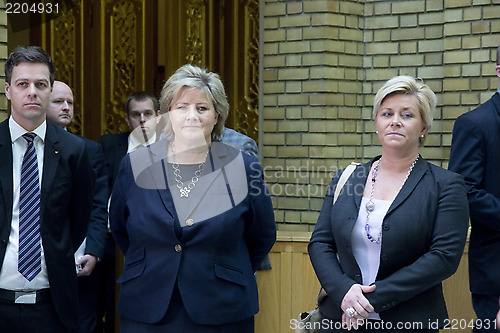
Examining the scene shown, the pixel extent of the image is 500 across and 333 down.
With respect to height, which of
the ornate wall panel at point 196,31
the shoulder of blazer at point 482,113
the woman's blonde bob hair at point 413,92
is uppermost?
the ornate wall panel at point 196,31

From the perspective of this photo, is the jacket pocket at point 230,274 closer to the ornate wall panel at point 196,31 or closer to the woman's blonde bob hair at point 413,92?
the woman's blonde bob hair at point 413,92

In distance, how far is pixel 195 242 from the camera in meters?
3.44

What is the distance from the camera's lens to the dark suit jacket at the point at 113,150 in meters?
6.31

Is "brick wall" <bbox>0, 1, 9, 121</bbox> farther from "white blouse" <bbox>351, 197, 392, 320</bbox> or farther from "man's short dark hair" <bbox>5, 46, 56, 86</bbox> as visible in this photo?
"white blouse" <bbox>351, 197, 392, 320</bbox>

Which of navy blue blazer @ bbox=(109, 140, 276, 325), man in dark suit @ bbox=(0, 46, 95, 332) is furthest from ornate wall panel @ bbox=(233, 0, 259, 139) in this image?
navy blue blazer @ bbox=(109, 140, 276, 325)

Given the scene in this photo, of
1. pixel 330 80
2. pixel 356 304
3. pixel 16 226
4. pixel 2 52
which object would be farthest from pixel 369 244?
pixel 330 80

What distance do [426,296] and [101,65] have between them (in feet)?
19.3

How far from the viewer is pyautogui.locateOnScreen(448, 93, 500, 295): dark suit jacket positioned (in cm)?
397

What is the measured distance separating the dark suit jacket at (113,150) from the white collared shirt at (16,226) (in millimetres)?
2416

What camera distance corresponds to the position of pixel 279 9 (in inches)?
253

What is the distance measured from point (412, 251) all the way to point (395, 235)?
0.11m

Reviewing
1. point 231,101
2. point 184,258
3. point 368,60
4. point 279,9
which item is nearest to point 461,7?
point 368,60

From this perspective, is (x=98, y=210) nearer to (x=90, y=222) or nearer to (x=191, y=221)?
(x=90, y=222)

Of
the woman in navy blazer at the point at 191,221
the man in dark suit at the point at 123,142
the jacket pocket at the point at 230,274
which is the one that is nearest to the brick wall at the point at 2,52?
the man in dark suit at the point at 123,142
